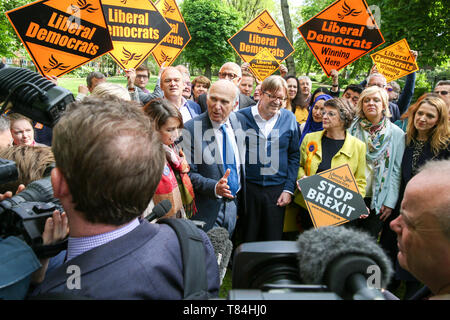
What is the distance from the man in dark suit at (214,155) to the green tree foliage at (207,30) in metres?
29.0

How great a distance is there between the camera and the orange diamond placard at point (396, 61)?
5.65 meters

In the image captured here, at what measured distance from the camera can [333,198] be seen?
2910 millimetres

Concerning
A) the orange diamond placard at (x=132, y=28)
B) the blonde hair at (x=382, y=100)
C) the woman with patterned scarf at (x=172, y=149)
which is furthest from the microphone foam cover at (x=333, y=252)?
the orange diamond placard at (x=132, y=28)

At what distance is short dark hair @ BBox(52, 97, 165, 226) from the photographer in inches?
35.6

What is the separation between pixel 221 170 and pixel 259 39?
4039 mm

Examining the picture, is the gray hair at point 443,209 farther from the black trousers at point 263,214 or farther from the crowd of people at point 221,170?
the black trousers at point 263,214

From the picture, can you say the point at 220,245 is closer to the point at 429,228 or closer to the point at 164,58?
the point at 429,228

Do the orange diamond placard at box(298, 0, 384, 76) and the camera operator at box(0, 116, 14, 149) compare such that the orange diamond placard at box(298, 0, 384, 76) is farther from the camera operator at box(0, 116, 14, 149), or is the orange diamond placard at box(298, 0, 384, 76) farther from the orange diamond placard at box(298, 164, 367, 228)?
the camera operator at box(0, 116, 14, 149)

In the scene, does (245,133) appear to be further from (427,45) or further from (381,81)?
(427,45)

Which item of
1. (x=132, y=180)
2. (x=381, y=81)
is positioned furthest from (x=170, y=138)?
(x=381, y=81)

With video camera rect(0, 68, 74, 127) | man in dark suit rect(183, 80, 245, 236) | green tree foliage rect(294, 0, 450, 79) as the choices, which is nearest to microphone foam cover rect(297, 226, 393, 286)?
video camera rect(0, 68, 74, 127)

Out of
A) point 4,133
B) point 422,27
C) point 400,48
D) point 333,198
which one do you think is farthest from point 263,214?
point 422,27

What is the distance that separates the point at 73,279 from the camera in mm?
867

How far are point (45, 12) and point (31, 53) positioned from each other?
46 cm
